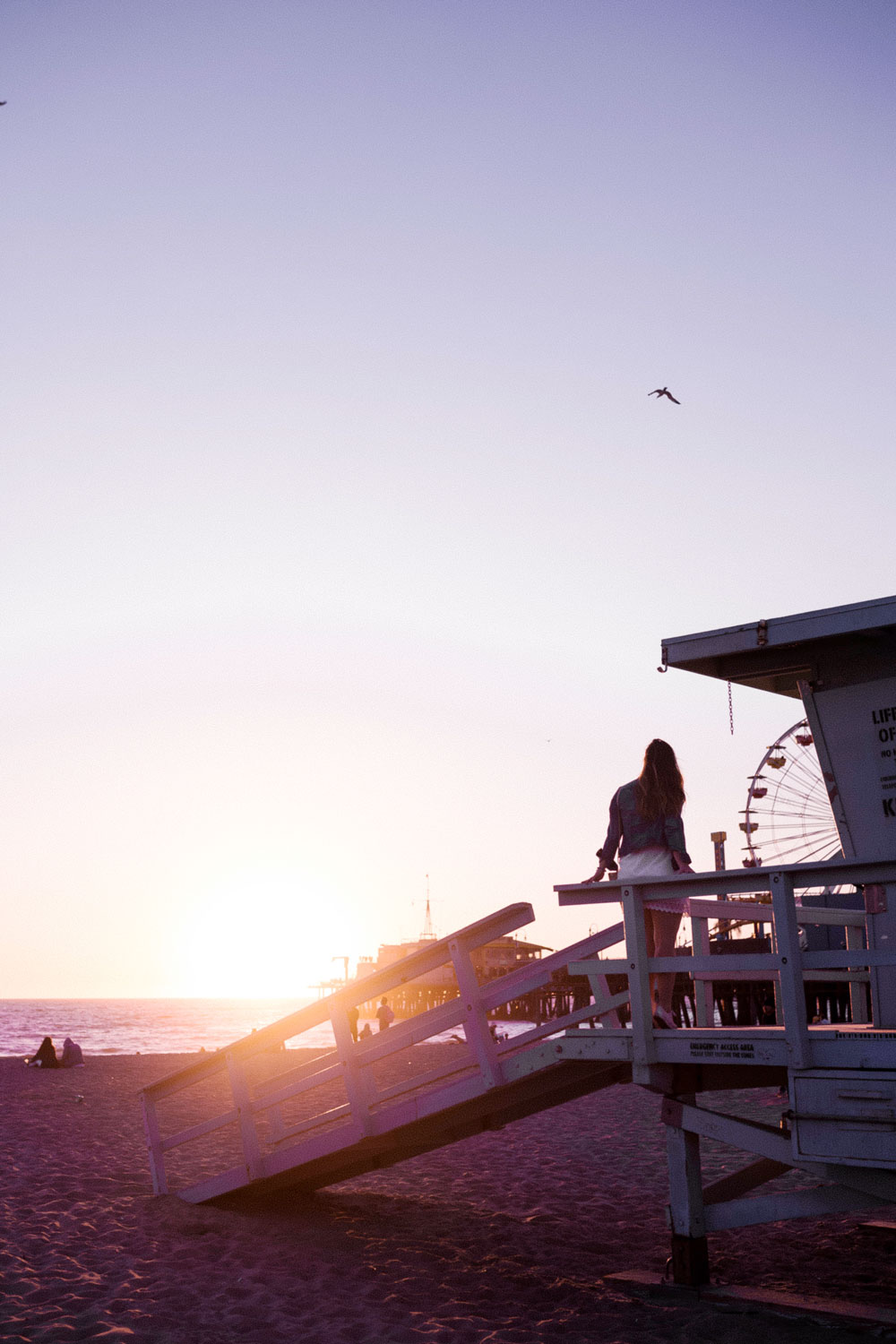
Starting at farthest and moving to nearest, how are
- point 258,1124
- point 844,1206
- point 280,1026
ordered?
point 258,1124 → point 280,1026 → point 844,1206

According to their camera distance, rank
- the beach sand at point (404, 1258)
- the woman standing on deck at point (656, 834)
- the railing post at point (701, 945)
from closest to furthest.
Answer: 1. the beach sand at point (404, 1258)
2. the woman standing on deck at point (656, 834)
3. the railing post at point (701, 945)

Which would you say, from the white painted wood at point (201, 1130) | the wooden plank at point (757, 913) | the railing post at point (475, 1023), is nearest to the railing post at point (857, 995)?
the wooden plank at point (757, 913)

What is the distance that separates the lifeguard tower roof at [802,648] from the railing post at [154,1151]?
606 cm

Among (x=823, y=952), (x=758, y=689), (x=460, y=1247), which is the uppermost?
(x=758, y=689)

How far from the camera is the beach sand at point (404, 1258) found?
6.24m

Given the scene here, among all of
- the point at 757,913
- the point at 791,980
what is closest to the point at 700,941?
the point at 757,913

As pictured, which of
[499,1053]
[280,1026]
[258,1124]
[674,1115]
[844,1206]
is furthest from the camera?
[258,1124]

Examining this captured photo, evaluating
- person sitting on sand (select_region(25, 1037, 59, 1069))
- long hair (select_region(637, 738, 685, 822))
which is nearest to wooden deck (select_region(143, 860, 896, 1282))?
long hair (select_region(637, 738, 685, 822))

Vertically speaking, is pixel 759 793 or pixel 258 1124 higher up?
pixel 759 793

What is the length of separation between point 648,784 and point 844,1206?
2.55 meters

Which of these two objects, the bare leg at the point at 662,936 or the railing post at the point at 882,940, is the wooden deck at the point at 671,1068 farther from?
the bare leg at the point at 662,936

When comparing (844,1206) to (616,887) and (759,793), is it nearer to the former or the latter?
(616,887)

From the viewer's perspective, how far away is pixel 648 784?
7.00 m

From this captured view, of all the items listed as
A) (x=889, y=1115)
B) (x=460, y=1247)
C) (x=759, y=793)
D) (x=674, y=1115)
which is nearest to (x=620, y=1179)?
(x=460, y=1247)
